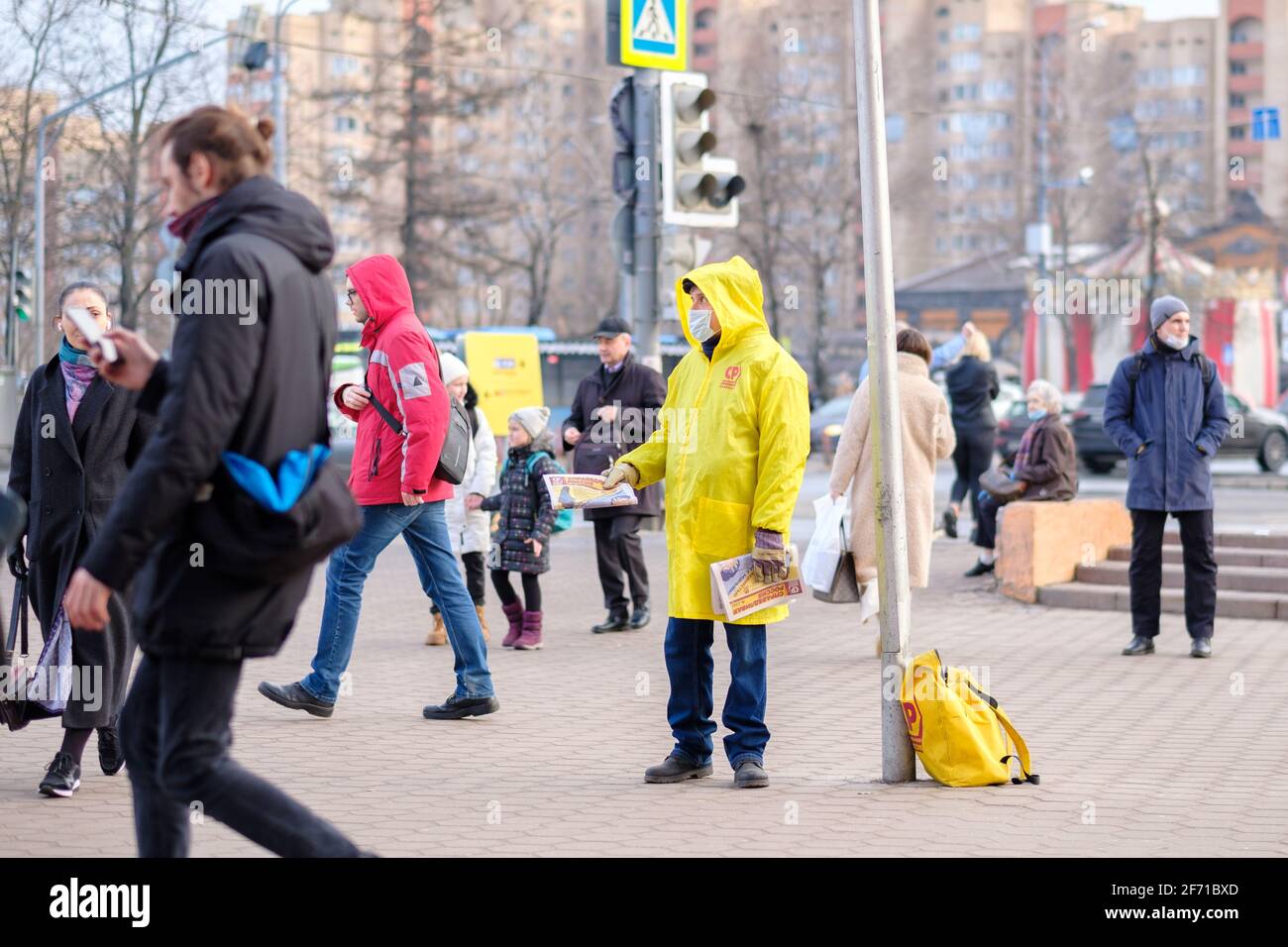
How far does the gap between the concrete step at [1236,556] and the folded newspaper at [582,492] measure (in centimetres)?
706

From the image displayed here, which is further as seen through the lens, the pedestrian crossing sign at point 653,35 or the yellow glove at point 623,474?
the pedestrian crossing sign at point 653,35

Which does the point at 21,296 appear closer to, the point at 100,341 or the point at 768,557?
the point at 768,557

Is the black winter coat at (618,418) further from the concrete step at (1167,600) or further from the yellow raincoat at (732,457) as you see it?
the yellow raincoat at (732,457)

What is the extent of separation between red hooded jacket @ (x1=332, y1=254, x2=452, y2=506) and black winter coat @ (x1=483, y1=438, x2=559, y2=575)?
250 cm

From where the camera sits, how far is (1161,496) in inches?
400

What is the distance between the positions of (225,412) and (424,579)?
439 centimetres

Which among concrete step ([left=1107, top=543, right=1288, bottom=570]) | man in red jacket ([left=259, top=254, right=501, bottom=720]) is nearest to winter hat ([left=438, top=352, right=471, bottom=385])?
man in red jacket ([left=259, top=254, right=501, bottom=720])

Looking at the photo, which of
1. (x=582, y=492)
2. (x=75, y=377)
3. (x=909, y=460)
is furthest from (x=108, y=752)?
(x=909, y=460)

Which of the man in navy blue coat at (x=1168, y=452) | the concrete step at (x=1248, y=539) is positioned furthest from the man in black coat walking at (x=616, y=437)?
the concrete step at (x=1248, y=539)

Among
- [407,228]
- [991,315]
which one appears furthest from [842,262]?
[991,315]

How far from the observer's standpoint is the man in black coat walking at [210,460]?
13.1ft

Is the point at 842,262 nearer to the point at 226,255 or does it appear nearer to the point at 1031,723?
the point at 1031,723

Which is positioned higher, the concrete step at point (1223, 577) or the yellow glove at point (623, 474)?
the yellow glove at point (623, 474)
